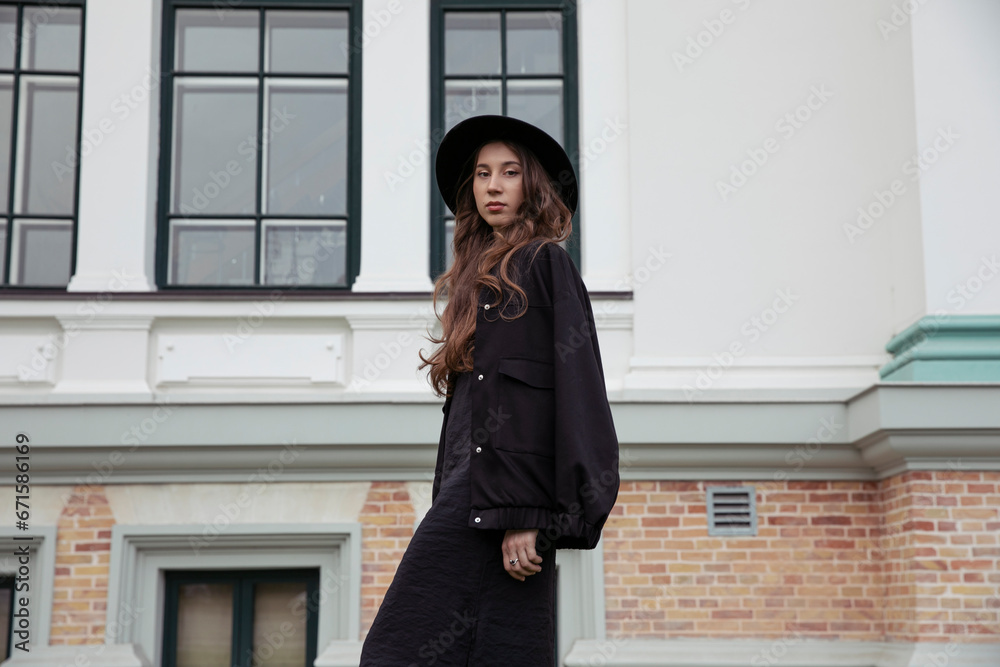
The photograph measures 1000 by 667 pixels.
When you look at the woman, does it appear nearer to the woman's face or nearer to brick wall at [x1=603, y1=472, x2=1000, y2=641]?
the woman's face

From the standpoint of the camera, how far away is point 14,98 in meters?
6.72

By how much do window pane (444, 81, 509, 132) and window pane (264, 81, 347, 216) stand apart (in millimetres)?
610

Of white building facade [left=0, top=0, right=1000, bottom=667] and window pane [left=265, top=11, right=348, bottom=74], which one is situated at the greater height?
window pane [left=265, top=11, right=348, bottom=74]

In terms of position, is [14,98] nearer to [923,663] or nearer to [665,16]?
[665,16]

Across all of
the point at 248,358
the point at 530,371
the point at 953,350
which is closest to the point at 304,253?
the point at 248,358

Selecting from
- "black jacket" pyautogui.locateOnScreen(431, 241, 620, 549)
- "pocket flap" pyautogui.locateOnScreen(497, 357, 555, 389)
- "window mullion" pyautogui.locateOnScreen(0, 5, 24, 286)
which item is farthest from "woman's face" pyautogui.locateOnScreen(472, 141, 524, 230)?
"window mullion" pyautogui.locateOnScreen(0, 5, 24, 286)

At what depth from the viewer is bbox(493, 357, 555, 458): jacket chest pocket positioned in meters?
2.82

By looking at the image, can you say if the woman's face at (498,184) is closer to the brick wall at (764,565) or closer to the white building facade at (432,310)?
the white building facade at (432,310)

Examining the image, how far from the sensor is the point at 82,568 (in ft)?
19.8

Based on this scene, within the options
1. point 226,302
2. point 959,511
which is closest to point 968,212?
point 959,511

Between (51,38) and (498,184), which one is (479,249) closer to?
(498,184)

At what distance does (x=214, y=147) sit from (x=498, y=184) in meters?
4.04

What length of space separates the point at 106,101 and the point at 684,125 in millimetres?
3216

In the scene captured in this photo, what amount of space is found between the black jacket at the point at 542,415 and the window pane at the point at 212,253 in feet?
12.8
